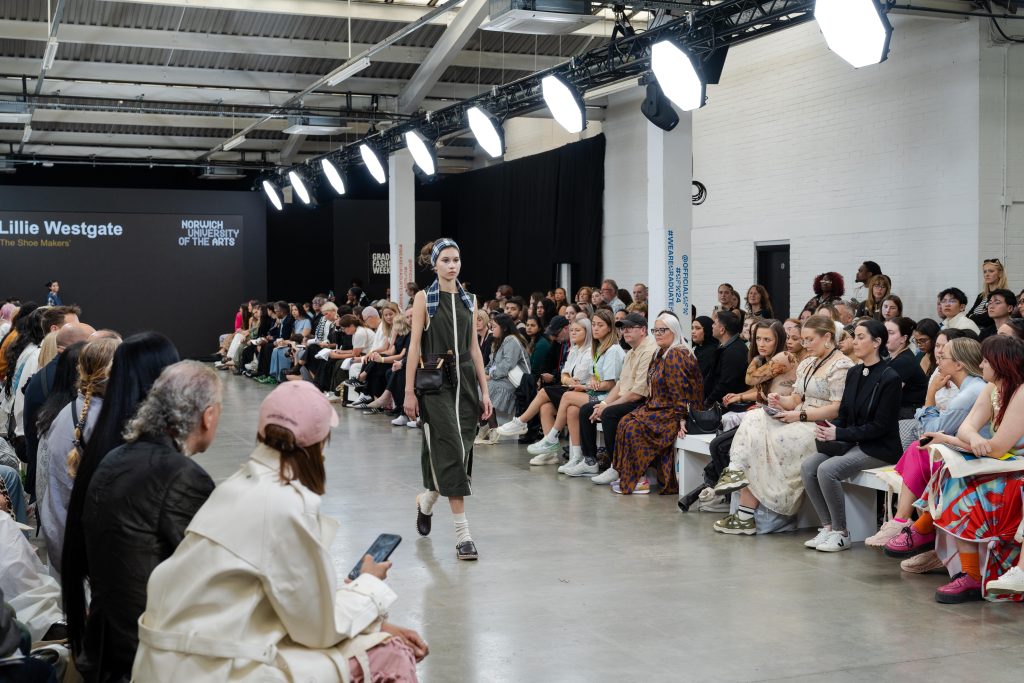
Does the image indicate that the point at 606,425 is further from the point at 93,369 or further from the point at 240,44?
the point at 240,44

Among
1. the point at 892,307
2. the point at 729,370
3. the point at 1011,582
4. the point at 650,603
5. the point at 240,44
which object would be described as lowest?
the point at 650,603

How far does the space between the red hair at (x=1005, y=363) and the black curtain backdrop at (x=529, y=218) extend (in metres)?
9.76

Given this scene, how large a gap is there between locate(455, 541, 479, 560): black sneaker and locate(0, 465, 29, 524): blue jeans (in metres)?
1.98

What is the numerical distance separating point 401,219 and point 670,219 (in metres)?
7.42

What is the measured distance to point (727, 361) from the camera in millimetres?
7008

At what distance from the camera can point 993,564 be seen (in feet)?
14.3

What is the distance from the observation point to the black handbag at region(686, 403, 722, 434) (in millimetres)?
6504

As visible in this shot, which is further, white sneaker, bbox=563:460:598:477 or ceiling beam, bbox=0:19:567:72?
ceiling beam, bbox=0:19:567:72

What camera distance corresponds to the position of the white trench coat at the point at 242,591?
1.99m

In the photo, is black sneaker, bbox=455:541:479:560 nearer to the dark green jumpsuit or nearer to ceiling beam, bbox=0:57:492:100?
the dark green jumpsuit

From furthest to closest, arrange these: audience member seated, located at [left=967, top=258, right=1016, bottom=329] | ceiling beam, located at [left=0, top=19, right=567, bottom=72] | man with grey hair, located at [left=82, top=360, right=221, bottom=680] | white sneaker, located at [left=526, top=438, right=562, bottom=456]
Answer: ceiling beam, located at [left=0, top=19, right=567, bottom=72], audience member seated, located at [left=967, top=258, right=1016, bottom=329], white sneaker, located at [left=526, top=438, right=562, bottom=456], man with grey hair, located at [left=82, top=360, right=221, bottom=680]

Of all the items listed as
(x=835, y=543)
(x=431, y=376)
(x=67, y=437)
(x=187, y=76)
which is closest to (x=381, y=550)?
(x=67, y=437)

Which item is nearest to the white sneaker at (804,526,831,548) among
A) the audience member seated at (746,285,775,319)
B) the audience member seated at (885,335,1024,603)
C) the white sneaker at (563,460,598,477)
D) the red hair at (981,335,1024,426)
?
the audience member seated at (885,335,1024,603)

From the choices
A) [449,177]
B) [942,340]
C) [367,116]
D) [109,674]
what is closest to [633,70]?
[942,340]
